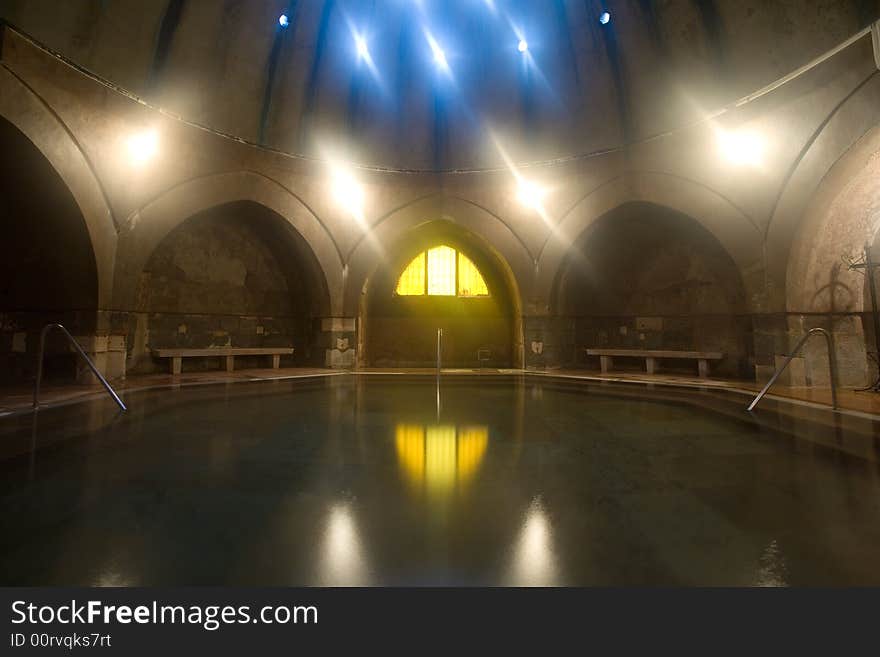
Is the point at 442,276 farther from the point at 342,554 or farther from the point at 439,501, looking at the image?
the point at 342,554

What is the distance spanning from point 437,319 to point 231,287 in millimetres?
5454

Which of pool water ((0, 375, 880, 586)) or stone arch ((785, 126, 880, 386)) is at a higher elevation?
stone arch ((785, 126, 880, 386))

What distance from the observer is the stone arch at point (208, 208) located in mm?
7672

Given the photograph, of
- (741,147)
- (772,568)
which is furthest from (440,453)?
(741,147)

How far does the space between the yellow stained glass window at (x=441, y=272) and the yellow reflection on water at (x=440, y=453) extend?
26.0ft

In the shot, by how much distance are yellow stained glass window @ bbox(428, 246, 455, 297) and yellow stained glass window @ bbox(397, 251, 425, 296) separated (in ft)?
0.67

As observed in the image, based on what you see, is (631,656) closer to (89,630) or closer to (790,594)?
(790,594)

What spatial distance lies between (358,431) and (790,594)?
3263 mm

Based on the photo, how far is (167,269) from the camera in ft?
30.3

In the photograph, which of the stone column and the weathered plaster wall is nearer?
the weathered plaster wall

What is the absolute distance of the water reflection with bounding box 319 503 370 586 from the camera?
1563 mm

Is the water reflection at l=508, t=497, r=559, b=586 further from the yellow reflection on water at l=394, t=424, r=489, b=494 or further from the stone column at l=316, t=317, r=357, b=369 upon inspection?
the stone column at l=316, t=317, r=357, b=369

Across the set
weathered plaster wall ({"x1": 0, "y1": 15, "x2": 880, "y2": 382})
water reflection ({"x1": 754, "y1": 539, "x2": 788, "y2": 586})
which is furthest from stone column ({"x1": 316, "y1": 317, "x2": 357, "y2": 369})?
water reflection ({"x1": 754, "y1": 539, "x2": 788, "y2": 586})

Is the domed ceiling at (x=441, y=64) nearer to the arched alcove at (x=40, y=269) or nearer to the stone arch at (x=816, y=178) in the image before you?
the stone arch at (x=816, y=178)
